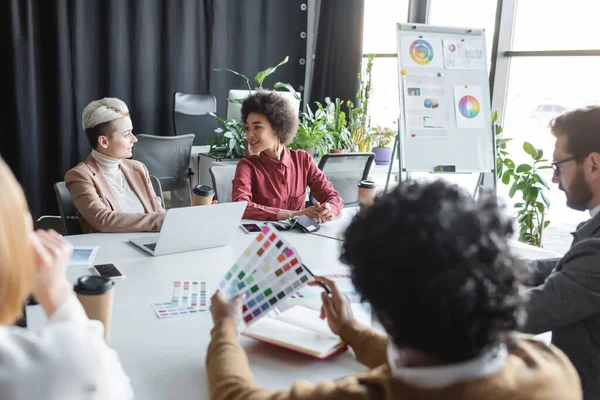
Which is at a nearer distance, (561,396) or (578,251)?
(561,396)

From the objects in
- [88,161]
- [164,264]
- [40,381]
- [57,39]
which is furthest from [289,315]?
[57,39]

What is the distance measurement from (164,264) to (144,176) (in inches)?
37.3

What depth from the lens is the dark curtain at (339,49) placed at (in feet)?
16.8

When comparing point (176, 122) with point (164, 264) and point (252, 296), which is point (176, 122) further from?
point (252, 296)

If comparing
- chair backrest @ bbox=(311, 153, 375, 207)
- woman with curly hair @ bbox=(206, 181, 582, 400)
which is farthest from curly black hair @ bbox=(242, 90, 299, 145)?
woman with curly hair @ bbox=(206, 181, 582, 400)

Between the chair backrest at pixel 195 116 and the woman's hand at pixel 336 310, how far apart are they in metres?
3.48

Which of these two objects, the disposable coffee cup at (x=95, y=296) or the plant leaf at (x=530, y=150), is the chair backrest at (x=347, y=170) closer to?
the plant leaf at (x=530, y=150)

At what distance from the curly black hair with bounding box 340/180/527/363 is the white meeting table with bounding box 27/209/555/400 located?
0.24 metres

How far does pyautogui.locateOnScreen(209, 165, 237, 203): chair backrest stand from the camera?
9.11ft

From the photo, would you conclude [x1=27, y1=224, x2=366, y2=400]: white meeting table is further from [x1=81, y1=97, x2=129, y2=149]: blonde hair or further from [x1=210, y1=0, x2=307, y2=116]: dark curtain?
[x1=210, y1=0, x2=307, y2=116]: dark curtain

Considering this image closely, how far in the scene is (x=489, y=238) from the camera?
2.22ft


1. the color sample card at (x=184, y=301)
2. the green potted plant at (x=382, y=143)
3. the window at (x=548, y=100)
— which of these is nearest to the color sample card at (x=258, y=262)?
the color sample card at (x=184, y=301)

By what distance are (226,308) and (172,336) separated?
22 centimetres

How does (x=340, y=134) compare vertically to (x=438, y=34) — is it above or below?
below
